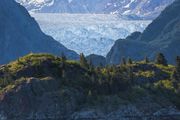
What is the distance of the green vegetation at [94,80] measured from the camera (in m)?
110

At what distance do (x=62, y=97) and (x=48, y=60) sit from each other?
1360 centimetres

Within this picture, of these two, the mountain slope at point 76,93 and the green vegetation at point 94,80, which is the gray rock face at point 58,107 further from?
the green vegetation at point 94,80

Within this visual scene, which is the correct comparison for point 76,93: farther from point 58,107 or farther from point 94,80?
point 94,80

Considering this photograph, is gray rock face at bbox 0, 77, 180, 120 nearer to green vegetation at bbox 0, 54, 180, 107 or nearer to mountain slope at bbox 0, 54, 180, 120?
mountain slope at bbox 0, 54, 180, 120

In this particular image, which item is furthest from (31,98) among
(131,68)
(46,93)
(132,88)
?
(131,68)

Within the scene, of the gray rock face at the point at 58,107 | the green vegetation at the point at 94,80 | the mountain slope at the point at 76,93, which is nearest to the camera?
the gray rock face at the point at 58,107

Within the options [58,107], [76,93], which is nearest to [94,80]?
[76,93]

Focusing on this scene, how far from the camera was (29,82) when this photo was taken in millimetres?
106875

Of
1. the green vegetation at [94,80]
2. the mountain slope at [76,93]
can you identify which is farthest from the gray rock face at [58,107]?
the green vegetation at [94,80]

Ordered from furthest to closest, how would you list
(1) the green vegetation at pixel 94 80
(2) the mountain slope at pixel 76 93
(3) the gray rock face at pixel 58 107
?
(1) the green vegetation at pixel 94 80
(2) the mountain slope at pixel 76 93
(3) the gray rock face at pixel 58 107

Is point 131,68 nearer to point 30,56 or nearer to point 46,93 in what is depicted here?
point 30,56

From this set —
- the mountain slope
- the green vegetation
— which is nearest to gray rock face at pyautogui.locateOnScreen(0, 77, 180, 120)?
the mountain slope

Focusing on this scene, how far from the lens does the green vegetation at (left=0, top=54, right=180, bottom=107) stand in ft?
360

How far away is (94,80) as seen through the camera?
112125mm
